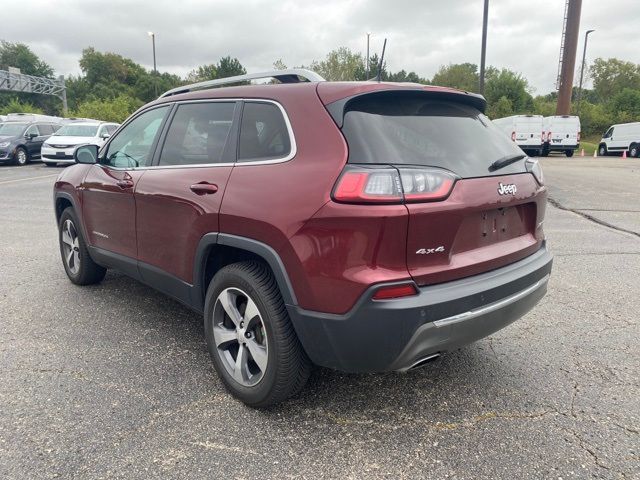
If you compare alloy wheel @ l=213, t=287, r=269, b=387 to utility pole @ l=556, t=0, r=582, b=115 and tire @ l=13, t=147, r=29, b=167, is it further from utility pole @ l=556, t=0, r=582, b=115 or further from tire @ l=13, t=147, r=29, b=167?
utility pole @ l=556, t=0, r=582, b=115

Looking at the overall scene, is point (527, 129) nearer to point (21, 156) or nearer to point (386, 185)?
point (21, 156)

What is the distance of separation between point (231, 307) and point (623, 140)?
3444 centimetres

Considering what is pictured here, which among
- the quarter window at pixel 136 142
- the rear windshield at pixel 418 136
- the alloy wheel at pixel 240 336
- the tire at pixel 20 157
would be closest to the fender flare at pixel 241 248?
the alloy wheel at pixel 240 336

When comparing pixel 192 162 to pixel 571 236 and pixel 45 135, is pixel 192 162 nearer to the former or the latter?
pixel 571 236

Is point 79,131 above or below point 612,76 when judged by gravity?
below

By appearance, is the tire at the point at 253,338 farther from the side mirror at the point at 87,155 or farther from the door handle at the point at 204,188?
the side mirror at the point at 87,155

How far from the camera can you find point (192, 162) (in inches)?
123

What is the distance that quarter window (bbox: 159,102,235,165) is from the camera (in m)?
3.01

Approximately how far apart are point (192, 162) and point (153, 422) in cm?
152

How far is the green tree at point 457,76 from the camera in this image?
67.1 m

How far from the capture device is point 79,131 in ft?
62.7

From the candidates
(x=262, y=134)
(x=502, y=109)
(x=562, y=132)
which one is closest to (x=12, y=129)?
(x=262, y=134)

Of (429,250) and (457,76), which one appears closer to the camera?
(429,250)

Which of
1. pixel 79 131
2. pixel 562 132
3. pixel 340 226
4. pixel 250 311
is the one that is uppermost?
pixel 562 132
